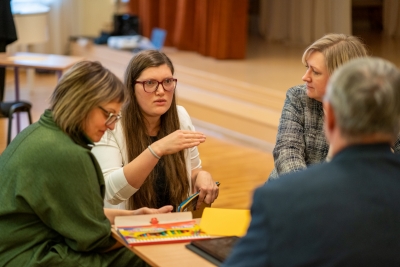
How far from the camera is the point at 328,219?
4.13 ft

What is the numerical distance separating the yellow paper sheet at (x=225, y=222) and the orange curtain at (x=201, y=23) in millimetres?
4808

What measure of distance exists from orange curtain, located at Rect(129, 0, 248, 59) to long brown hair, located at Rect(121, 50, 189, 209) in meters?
4.15

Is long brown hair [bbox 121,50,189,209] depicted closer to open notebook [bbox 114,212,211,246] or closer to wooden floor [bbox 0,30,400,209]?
open notebook [bbox 114,212,211,246]

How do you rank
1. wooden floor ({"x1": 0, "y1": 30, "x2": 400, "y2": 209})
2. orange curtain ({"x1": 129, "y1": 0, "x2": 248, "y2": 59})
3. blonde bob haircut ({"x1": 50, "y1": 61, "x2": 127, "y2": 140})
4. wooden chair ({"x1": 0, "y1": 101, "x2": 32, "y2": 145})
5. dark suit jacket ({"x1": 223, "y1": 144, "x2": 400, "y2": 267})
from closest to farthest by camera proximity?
1. dark suit jacket ({"x1": 223, "y1": 144, "x2": 400, "y2": 267})
2. blonde bob haircut ({"x1": 50, "y1": 61, "x2": 127, "y2": 140})
3. wooden chair ({"x1": 0, "y1": 101, "x2": 32, "y2": 145})
4. wooden floor ({"x1": 0, "y1": 30, "x2": 400, "y2": 209})
5. orange curtain ({"x1": 129, "y1": 0, "x2": 248, "y2": 59})

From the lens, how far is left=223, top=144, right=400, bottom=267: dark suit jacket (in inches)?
49.5

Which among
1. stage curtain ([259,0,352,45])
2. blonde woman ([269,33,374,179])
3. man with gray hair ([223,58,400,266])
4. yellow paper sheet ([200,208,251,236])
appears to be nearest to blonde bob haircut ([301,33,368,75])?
blonde woman ([269,33,374,179])

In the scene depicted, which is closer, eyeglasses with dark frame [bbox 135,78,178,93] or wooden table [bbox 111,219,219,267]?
wooden table [bbox 111,219,219,267]

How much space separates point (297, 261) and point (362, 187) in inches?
7.6

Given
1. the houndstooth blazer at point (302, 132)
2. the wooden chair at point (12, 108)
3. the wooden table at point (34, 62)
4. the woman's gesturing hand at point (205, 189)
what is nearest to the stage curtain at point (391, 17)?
the wooden table at point (34, 62)

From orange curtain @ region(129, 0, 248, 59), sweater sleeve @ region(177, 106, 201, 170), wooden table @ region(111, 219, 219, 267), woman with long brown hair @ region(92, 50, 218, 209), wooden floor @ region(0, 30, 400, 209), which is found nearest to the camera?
wooden table @ region(111, 219, 219, 267)

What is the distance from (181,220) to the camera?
2.15 meters

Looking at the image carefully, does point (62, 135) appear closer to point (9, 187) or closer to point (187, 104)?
point (9, 187)

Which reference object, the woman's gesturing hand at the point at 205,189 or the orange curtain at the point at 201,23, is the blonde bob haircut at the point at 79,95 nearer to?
the woman's gesturing hand at the point at 205,189

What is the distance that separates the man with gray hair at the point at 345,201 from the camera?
1.26 metres
